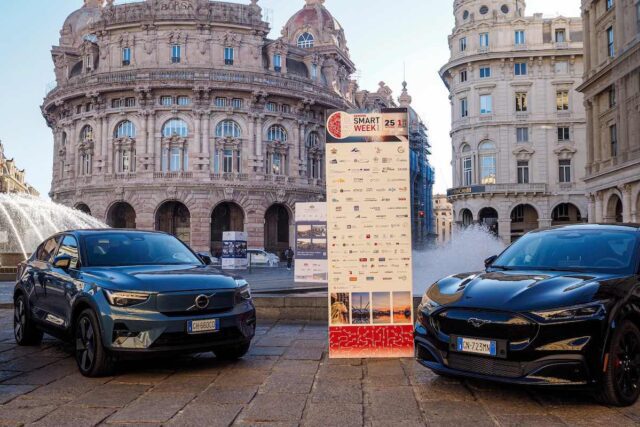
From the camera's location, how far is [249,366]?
689cm

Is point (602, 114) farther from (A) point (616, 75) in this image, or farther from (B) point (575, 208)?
(B) point (575, 208)

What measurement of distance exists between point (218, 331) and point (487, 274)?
2958 mm

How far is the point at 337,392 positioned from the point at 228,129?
43.2 meters

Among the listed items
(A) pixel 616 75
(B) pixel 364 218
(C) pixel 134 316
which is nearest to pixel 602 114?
(A) pixel 616 75

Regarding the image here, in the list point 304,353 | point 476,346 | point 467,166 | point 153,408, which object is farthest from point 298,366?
point 467,166

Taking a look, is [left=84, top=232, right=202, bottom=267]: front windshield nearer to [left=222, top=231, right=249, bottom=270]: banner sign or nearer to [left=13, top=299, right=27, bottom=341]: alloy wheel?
[left=13, top=299, right=27, bottom=341]: alloy wheel

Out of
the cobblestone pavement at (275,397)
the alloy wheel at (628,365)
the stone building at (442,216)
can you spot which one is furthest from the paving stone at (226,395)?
the stone building at (442,216)

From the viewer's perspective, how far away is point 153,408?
5090mm

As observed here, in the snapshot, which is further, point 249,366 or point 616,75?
point 616,75

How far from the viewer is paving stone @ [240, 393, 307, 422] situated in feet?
15.7

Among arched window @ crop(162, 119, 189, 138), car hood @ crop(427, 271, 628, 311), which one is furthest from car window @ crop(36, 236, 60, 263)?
arched window @ crop(162, 119, 189, 138)

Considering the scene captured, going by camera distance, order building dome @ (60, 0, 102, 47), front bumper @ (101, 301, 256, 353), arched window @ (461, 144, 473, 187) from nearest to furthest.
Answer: front bumper @ (101, 301, 256, 353)
arched window @ (461, 144, 473, 187)
building dome @ (60, 0, 102, 47)

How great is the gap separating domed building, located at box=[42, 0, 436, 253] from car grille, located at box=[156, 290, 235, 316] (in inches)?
1540

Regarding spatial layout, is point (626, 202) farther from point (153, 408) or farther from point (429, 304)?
point (153, 408)
